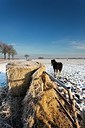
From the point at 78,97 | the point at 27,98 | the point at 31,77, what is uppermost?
the point at 31,77

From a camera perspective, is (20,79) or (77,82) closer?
(20,79)

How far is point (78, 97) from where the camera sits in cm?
842

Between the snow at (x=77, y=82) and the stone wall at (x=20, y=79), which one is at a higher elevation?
the stone wall at (x=20, y=79)

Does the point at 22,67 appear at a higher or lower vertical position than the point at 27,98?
higher

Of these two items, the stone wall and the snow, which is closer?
the stone wall

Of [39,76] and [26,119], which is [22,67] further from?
[26,119]

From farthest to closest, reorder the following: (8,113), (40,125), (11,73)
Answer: (11,73) → (8,113) → (40,125)

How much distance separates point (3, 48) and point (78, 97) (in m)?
90.8

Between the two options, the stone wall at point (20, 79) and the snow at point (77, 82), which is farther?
the snow at point (77, 82)

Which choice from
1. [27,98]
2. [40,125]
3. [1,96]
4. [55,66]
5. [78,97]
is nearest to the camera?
[40,125]

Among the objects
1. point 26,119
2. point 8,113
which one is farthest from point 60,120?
point 8,113

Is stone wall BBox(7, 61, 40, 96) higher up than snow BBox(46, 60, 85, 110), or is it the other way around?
stone wall BBox(7, 61, 40, 96)

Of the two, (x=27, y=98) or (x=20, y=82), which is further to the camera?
(x=20, y=82)

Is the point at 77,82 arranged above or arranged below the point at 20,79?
below
